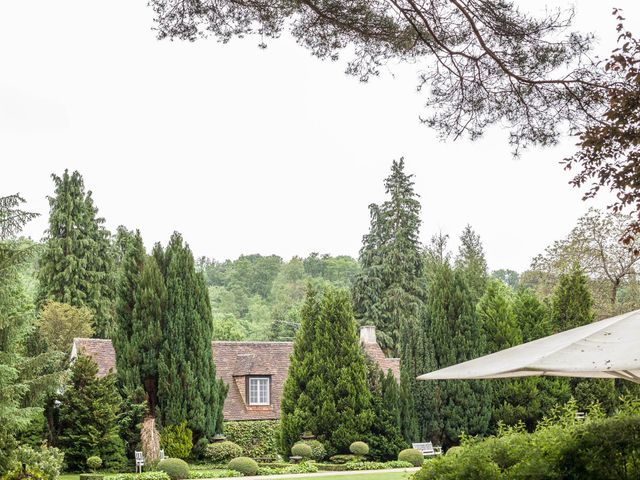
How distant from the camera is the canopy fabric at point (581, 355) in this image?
5.38 m

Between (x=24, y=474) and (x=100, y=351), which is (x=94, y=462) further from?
(x=100, y=351)

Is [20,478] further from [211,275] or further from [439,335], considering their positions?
[211,275]

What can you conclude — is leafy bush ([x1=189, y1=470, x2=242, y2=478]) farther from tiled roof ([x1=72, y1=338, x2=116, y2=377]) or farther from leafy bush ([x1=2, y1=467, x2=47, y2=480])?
tiled roof ([x1=72, y1=338, x2=116, y2=377])

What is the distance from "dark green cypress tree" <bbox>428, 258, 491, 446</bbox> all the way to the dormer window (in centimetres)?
666

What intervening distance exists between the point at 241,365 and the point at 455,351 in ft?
27.1

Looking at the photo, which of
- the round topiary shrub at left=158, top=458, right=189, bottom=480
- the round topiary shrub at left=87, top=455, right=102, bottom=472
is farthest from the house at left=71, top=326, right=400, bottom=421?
the round topiary shrub at left=158, top=458, right=189, bottom=480

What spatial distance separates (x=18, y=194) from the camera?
504 inches

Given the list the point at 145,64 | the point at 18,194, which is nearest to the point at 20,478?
the point at 18,194

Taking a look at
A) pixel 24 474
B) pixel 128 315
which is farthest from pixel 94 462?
pixel 24 474

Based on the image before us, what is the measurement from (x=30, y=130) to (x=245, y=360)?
11.1 metres

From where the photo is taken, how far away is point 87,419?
67.7 feet

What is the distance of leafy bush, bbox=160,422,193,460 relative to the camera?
71.5 feet

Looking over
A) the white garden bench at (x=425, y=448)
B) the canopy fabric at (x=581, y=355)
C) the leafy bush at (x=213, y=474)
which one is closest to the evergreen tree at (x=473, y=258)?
the white garden bench at (x=425, y=448)

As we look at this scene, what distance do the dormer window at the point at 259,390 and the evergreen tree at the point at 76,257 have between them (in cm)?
1378
